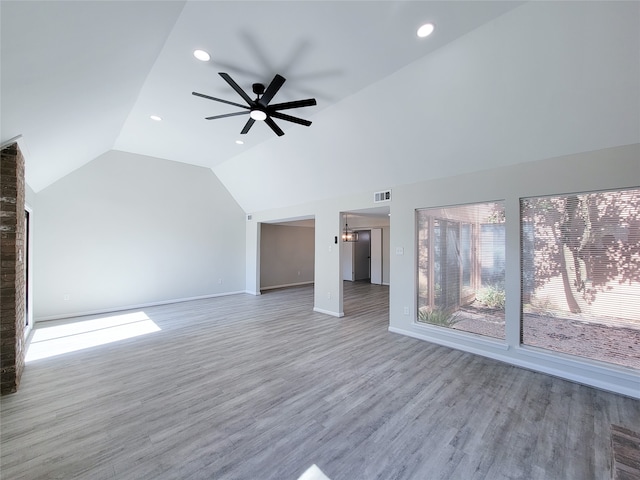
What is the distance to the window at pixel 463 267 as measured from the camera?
12.0 ft

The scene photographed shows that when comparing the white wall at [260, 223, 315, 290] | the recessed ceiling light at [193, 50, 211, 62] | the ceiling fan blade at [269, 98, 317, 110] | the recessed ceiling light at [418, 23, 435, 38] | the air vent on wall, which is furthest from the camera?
the white wall at [260, 223, 315, 290]

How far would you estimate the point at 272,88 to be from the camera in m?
2.68

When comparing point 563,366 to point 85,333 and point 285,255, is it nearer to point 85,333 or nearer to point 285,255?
point 85,333

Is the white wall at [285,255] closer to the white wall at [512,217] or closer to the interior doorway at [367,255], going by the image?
the interior doorway at [367,255]

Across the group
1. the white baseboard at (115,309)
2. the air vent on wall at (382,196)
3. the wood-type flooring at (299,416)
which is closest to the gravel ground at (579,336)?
the wood-type flooring at (299,416)

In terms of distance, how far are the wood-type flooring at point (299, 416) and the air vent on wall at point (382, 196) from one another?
2501 millimetres

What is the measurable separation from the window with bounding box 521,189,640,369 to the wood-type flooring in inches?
20.1

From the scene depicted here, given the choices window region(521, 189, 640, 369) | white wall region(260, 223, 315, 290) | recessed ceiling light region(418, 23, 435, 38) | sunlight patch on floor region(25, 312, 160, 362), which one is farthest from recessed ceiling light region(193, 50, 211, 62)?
white wall region(260, 223, 315, 290)

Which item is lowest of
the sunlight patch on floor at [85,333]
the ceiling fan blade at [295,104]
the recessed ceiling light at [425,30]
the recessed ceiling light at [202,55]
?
the sunlight patch on floor at [85,333]

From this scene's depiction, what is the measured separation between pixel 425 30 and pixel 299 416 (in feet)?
12.1

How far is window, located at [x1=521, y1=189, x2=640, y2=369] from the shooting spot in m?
2.79

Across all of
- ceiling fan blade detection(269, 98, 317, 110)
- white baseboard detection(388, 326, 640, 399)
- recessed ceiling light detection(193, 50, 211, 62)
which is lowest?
white baseboard detection(388, 326, 640, 399)

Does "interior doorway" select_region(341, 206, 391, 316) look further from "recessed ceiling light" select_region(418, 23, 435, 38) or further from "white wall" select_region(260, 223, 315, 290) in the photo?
"recessed ceiling light" select_region(418, 23, 435, 38)

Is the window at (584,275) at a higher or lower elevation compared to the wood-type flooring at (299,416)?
higher
